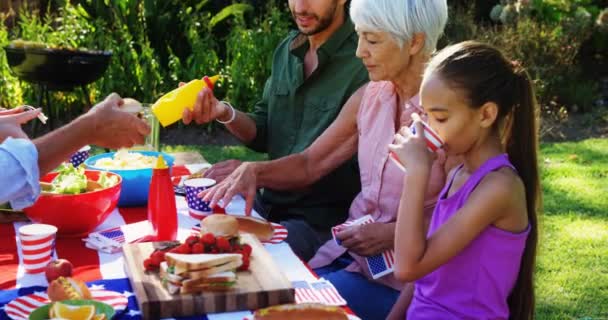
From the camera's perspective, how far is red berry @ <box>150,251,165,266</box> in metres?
1.99

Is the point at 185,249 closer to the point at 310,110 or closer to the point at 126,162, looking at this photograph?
the point at 126,162

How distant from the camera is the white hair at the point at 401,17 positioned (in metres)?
2.60

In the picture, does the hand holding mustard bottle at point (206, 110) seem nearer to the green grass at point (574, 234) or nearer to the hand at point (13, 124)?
the hand at point (13, 124)

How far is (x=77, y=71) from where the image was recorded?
5609 millimetres

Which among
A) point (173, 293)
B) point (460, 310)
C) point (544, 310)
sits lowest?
point (544, 310)

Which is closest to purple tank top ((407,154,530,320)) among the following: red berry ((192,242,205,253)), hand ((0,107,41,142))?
red berry ((192,242,205,253))

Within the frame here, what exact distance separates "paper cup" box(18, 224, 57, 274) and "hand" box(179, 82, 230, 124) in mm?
792

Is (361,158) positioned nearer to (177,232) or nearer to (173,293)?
(177,232)

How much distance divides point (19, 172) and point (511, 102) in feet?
4.56

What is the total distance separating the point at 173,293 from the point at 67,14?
20.6ft

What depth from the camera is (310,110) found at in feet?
11.0

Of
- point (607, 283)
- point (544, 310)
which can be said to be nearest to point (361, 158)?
point (544, 310)

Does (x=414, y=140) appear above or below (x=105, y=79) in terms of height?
above

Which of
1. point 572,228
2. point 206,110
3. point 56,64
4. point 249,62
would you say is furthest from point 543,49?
point 206,110
